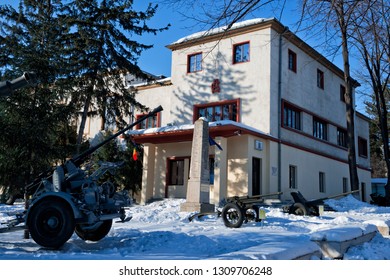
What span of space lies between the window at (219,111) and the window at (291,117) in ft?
9.91

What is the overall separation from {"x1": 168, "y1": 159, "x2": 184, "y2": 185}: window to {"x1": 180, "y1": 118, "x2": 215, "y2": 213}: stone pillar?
6.19 metres

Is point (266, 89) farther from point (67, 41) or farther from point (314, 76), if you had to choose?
point (67, 41)

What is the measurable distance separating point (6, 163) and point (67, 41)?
8236mm

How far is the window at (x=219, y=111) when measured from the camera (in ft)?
76.4

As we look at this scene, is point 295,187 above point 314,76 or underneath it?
underneath

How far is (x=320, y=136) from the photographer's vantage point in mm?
27484

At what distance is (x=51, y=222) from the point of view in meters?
7.49

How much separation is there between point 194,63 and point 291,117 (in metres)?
6.99

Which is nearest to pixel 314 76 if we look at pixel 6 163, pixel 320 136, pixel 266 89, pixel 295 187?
pixel 320 136

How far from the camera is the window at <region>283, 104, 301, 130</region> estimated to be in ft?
Answer: 77.6

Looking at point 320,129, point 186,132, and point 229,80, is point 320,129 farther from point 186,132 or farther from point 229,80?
point 186,132

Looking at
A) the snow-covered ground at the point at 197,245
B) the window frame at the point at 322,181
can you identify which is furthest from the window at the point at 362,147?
the snow-covered ground at the point at 197,245

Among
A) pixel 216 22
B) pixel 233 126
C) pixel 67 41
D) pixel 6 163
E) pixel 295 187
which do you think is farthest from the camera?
pixel 295 187

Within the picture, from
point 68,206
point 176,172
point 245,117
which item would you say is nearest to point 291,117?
point 245,117
